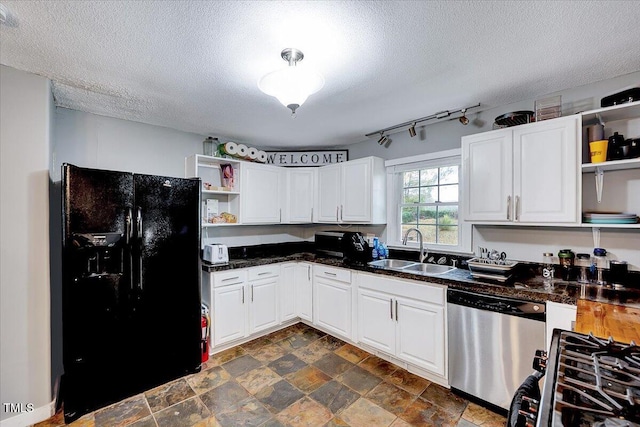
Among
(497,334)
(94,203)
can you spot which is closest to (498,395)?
(497,334)

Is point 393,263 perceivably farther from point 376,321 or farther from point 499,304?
point 499,304

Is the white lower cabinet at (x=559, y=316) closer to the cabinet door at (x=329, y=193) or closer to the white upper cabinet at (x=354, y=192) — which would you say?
the white upper cabinet at (x=354, y=192)

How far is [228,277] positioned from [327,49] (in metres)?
2.36

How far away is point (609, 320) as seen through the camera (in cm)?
140

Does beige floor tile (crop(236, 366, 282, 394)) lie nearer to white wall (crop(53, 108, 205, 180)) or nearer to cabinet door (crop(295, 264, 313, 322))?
cabinet door (crop(295, 264, 313, 322))

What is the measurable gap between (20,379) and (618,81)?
4735mm

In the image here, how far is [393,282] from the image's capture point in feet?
8.63

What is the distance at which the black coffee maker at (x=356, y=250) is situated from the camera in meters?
3.15

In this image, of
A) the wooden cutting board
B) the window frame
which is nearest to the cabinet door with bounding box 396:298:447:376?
the window frame

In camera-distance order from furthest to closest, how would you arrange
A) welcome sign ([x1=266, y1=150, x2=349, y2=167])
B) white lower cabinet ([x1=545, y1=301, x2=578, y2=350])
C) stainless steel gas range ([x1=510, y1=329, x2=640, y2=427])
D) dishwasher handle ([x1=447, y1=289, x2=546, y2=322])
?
welcome sign ([x1=266, y1=150, x2=349, y2=167]) < dishwasher handle ([x1=447, y1=289, x2=546, y2=322]) < white lower cabinet ([x1=545, y1=301, x2=578, y2=350]) < stainless steel gas range ([x1=510, y1=329, x2=640, y2=427])

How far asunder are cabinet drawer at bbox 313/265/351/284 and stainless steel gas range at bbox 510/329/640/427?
2071 millimetres

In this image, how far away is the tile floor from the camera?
1.99 meters

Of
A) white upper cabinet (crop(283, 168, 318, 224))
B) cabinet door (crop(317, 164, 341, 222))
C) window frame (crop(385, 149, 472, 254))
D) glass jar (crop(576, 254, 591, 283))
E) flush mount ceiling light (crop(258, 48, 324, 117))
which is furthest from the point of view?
white upper cabinet (crop(283, 168, 318, 224))

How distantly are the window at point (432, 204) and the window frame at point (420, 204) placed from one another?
0.04m
